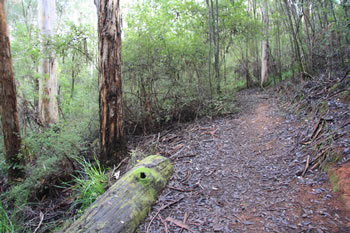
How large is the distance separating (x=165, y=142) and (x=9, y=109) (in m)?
3.41

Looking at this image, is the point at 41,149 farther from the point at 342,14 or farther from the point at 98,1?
the point at 342,14

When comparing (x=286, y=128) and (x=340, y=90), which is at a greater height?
(x=340, y=90)

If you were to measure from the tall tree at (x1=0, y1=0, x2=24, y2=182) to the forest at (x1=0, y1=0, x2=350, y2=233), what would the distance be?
21mm

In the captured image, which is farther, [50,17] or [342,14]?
[50,17]

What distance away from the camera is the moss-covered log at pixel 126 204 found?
7.09ft

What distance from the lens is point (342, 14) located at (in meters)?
5.14

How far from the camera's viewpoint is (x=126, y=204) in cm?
243

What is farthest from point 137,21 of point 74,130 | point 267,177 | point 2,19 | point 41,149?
point 267,177

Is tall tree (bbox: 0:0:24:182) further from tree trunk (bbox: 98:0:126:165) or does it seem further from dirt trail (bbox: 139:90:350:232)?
dirt trail (bbox: 139:90:350:232)

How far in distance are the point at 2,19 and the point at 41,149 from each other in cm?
275

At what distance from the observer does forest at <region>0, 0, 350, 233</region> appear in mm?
2348

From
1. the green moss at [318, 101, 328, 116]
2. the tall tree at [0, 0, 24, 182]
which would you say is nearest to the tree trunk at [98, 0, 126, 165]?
the tall tree at [0, 0, 24, 182]

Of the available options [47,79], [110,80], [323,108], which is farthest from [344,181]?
[47,79]

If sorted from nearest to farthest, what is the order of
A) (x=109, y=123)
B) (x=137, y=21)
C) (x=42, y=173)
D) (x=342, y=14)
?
(x=42, y=173) < (x=109, y=123) < (x=342, y=14) < (x=137, y=21)
